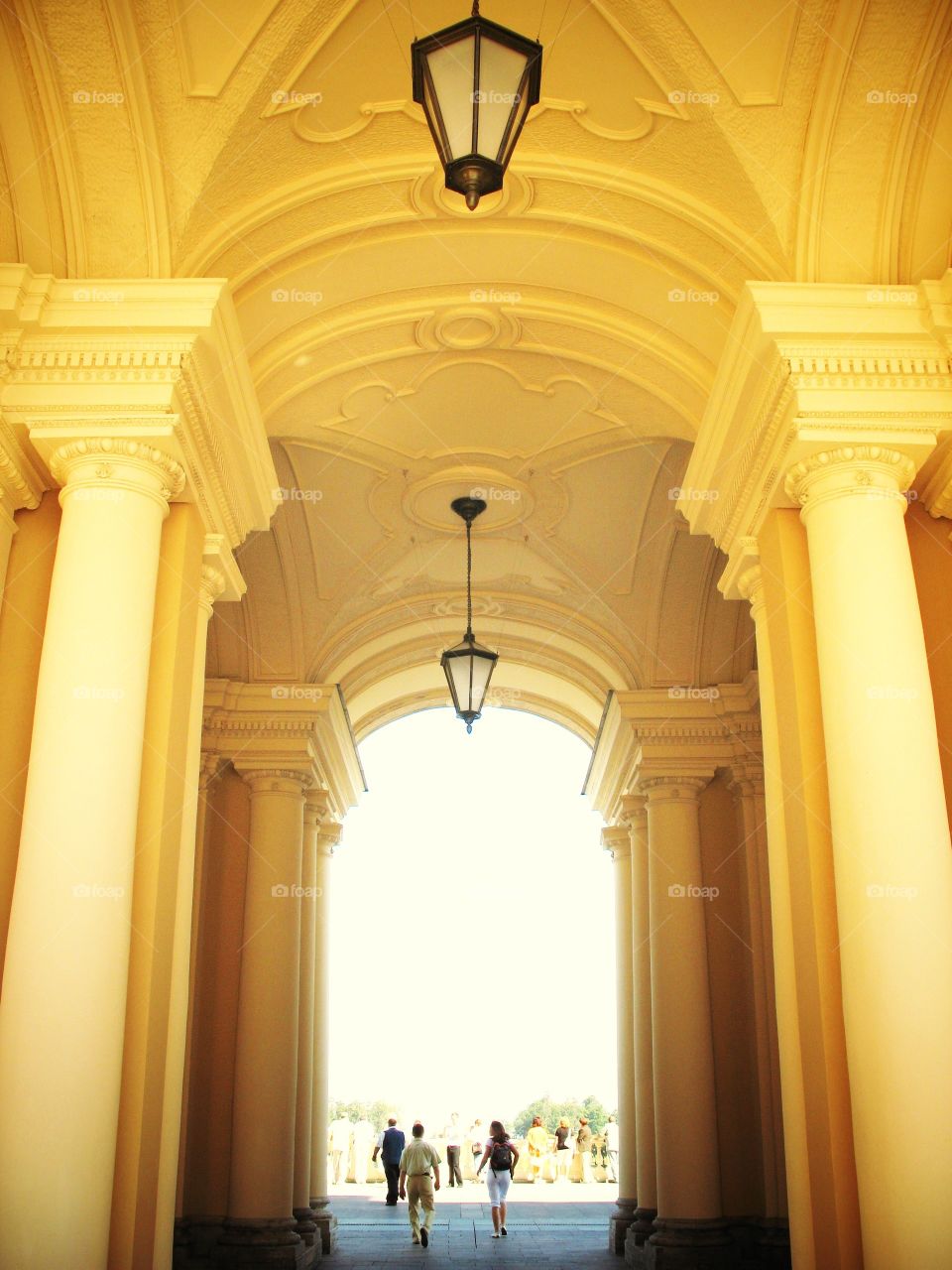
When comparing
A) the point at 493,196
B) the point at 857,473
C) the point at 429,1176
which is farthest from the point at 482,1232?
the point at 493,196

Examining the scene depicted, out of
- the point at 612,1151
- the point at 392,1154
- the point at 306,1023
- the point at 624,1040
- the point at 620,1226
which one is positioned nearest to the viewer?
the point at 620,1226

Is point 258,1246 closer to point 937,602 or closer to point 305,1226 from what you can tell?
point 305,1226

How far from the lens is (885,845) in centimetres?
641

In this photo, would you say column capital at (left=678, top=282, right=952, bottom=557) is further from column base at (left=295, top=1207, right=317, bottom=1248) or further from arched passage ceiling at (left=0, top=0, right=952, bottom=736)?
column base at (left=295, top=1207, right=317, bottom=1248)

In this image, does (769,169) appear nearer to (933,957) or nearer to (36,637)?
(933,957)

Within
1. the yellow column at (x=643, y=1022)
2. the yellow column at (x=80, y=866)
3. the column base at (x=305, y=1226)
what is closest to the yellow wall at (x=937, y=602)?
the yellow column at (x=80, y=866)

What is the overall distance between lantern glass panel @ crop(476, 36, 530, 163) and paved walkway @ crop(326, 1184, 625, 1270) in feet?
37.8

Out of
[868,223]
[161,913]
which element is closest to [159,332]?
[161,913]

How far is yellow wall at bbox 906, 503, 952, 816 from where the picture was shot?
751 cm

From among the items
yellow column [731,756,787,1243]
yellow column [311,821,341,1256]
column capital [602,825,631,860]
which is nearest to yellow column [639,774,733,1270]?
yellow column [731,756,787,1243]

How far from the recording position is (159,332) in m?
7.42

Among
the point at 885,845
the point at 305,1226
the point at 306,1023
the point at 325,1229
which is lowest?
the point at 325,1229

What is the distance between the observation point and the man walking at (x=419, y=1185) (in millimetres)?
15078

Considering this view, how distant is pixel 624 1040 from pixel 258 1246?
6049 mm
